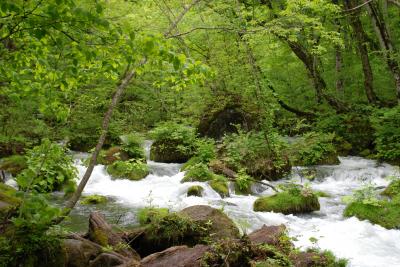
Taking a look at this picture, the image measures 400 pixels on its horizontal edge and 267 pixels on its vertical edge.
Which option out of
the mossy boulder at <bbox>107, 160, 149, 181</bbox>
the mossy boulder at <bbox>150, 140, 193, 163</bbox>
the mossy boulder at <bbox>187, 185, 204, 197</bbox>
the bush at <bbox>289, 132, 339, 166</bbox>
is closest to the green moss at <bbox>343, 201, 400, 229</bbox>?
the mossy boulder at <bbox>187, 185, 204, 197</bbox>

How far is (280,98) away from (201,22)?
6384 mm

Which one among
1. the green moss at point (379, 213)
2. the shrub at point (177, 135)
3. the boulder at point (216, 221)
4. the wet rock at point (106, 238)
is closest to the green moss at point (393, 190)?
the green moss at point (379, 213)

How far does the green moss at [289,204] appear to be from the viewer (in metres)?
9.41

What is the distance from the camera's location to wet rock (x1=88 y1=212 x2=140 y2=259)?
5562 mm

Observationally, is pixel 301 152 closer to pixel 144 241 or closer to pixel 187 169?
pixel 187 169

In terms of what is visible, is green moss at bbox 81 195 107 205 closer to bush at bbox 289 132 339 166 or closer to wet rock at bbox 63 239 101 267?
wet rock at bbox 63 239 101 267

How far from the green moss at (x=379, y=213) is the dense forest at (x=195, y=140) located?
4cm

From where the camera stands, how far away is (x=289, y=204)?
948cm

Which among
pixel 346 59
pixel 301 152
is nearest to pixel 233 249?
pixel 301 152

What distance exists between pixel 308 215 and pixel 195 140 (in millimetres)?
A: 7744

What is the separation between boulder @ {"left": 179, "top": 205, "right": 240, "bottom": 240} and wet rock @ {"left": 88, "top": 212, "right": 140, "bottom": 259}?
50.4 inches

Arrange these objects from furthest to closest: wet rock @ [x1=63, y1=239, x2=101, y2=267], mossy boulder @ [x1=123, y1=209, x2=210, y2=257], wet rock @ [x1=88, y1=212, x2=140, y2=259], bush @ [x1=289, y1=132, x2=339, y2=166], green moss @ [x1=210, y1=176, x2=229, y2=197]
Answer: bush @ [x1=289, y1=132, x2=339, y2=166] < green moss @ [x1=210, y1=176, x2=229, y2=197] < mossy boulder @ [x1=123, y1=209, x2=210, y2=257] < wet rock @ [x1=88, y1=212, x2=140, y2=259] < wet rock @ [x1=63, y1=239, x2=101, y2=267]

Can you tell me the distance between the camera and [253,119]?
55.6 feet

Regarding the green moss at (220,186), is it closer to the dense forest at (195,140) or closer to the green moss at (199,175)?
the dense forest at (195,140)
